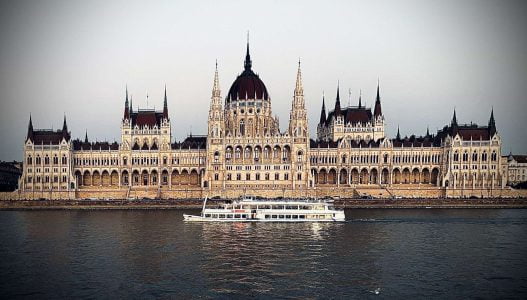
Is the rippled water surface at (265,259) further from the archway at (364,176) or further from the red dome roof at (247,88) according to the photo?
the red dome roof at (247,88)

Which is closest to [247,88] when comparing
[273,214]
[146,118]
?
[146,118]

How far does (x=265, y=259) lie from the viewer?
44.9 m

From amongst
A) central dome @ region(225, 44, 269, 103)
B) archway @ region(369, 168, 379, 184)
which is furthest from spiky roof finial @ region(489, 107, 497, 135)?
central dome @ region(225, 44, 269, 103)

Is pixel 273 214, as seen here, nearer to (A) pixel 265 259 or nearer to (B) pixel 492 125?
(A) pixel 265 259

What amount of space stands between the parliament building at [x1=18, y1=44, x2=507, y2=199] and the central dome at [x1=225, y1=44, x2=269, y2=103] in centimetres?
138

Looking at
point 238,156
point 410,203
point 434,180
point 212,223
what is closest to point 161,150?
point 238,156

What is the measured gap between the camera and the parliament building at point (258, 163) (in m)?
111

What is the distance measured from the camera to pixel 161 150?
387ft

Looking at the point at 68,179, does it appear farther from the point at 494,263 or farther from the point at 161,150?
the point at 494,263

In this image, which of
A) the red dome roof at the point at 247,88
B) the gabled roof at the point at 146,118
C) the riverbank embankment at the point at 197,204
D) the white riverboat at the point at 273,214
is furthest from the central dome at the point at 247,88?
the white riverboat at the point at 273,214

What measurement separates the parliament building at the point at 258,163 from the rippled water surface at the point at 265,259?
135 ft

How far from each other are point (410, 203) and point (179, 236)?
2294 inches

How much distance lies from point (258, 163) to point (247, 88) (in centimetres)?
2399

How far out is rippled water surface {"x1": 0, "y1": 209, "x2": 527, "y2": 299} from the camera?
3566cm
